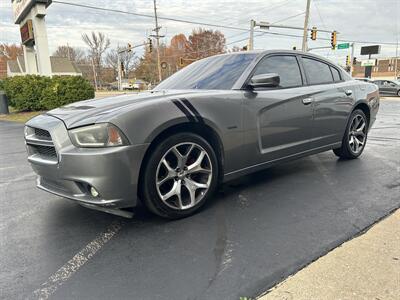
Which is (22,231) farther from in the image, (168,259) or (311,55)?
(311,55)

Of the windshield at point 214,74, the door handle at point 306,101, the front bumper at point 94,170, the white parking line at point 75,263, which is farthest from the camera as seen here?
the door handle at point 306,101

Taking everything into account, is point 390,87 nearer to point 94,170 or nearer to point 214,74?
point 214,74

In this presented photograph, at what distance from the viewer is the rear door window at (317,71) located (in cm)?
452

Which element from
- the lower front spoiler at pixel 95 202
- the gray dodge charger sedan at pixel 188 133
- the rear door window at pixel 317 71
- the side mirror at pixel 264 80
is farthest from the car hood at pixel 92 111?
the rear door window at pixel 317 71

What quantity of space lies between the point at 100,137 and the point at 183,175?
876mm

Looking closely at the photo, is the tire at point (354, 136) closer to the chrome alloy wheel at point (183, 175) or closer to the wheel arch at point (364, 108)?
the wheel arch at point (364, 108)

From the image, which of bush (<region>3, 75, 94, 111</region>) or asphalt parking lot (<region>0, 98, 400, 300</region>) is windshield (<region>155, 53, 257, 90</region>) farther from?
bush (<region>3, 75, 94, 111</region>)

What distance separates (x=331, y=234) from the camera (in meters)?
2.84

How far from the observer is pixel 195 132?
10.9 ft

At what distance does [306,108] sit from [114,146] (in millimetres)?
2549

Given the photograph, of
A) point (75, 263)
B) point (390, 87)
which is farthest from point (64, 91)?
point (390, 87)

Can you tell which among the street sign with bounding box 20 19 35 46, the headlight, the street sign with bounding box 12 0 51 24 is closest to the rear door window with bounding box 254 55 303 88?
the headlight

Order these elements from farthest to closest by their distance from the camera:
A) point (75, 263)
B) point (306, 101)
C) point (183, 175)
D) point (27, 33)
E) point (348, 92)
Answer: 1. point (27, 33)
2. point (348, 92)
3. point (306, 101)
4. point (183, 175)
5. point (75, 263)

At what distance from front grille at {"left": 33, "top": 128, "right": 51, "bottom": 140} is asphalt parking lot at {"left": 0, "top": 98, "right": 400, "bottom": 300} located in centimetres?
83
